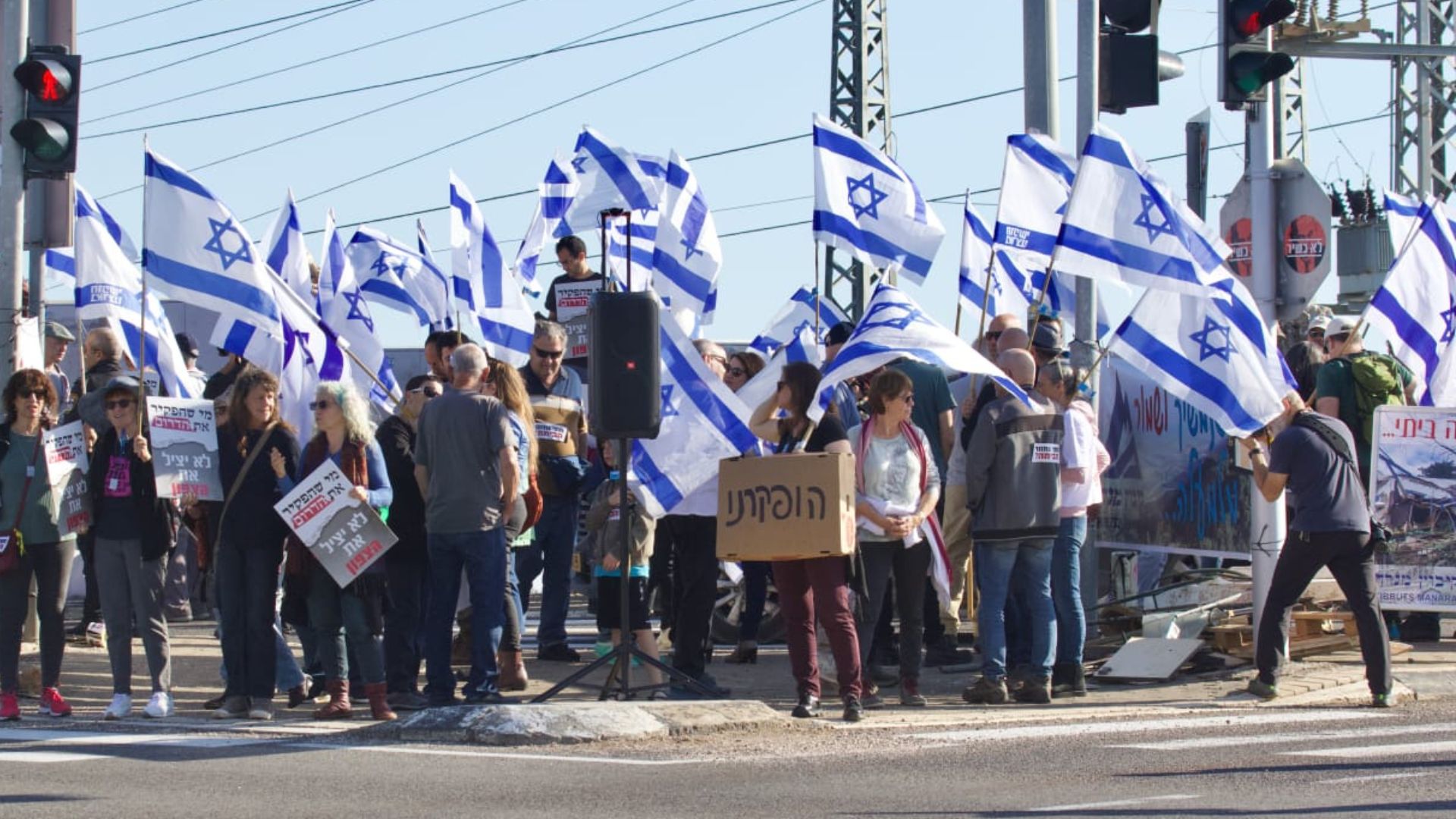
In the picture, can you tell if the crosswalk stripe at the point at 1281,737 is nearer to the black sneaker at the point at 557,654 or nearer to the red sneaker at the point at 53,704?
the black sneaker at the point at 557,654

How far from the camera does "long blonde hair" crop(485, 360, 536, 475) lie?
12172 millimetres

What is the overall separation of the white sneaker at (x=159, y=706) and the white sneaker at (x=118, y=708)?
0.11 meters

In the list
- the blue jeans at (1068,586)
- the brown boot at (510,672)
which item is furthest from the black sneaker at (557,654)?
the blue jeans at (1068,586)

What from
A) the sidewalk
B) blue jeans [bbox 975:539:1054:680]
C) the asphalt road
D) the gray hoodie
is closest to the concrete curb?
the sidewalk

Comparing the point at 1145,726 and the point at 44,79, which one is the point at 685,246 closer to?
the point at 44,79

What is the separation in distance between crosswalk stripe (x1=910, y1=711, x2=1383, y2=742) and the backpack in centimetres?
334

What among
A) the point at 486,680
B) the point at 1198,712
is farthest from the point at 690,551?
the point at 1198,712

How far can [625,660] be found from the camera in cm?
1172

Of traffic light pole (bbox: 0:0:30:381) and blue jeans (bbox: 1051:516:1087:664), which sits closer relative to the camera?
blue jeans (bbox: 1051:516:1087:664)

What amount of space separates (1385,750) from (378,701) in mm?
5181

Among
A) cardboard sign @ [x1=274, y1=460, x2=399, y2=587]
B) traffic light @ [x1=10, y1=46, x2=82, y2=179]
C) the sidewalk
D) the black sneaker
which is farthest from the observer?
traffic light @ [x1=10, y1=46, x2=82, y2=179]

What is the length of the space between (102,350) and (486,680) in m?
4.48

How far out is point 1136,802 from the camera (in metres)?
8.56

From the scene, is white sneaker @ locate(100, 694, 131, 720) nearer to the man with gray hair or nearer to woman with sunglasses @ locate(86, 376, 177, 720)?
woman with sunglasses @ locate(86, 376, 177, 720)
